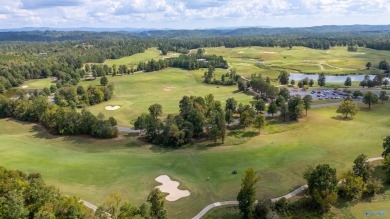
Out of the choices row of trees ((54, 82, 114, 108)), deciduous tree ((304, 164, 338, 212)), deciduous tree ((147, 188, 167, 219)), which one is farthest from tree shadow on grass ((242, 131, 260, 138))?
row of trees ((54, 82, 114, 108))

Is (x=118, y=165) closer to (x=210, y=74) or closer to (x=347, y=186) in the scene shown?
(x=347, y=186)

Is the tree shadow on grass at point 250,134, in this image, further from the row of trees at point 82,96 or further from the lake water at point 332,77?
the lake water at point 332,77

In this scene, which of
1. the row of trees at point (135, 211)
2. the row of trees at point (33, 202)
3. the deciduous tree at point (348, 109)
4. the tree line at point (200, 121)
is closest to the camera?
the row of trees at point (135, 211)

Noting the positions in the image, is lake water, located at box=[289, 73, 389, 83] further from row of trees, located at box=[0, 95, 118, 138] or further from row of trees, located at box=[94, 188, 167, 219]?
row of trees, located at box=[94, 188, 167, 219]

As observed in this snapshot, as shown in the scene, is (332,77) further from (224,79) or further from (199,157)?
(199,157)

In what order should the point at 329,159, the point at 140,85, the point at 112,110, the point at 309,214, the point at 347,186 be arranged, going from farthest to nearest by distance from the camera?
1. the point at 140,85
2. the point at 112,110
3. the point at 329,159
4. the point at 347,186
5. the point at 309,214

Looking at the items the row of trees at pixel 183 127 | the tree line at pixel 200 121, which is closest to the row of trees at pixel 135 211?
the row of trees at pixel 183 127

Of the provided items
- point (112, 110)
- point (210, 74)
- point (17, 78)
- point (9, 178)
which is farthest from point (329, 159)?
point (17, 78)
